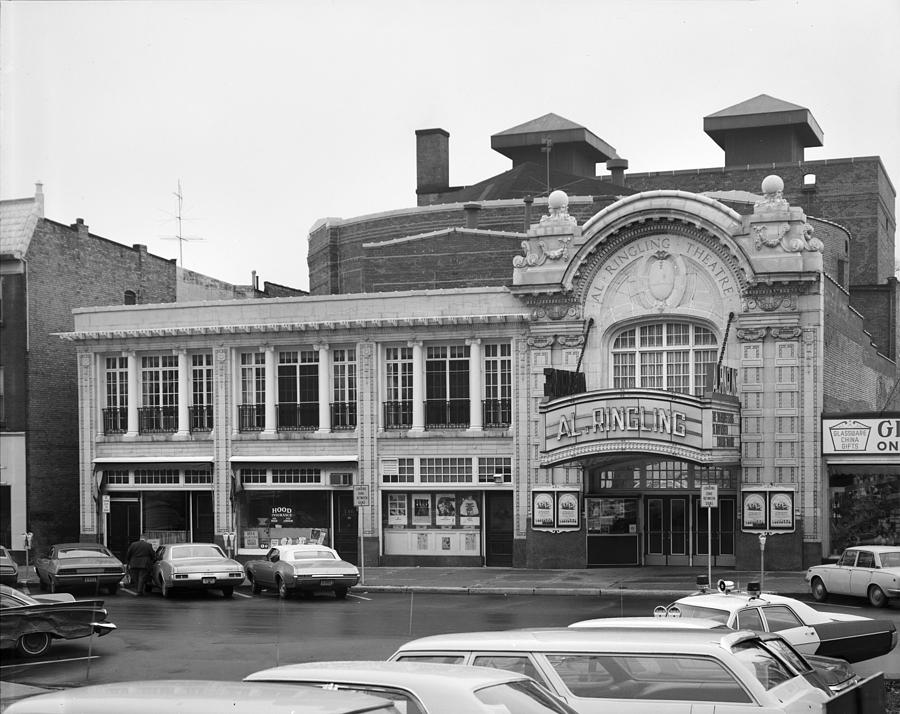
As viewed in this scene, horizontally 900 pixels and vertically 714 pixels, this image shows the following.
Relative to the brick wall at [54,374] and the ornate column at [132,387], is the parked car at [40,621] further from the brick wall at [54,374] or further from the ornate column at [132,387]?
the brick wall at [54,374]

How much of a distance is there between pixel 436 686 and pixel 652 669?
282cm

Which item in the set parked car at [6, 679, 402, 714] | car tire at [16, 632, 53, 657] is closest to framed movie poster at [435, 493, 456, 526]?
car tire at [16, 632, 53, 657]

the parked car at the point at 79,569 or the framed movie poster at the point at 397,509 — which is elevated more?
the framed movie poster at the point at 397,509

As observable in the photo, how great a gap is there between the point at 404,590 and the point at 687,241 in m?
12.9

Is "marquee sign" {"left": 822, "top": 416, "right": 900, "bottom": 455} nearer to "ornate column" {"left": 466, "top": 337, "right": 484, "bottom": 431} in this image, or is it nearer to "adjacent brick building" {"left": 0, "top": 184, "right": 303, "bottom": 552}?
"ornate column" {"left": 466, "top": 337, "right": 484, "bottom": 431}

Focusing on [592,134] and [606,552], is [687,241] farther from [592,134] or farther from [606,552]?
[592,134]

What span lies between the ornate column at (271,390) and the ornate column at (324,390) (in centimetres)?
165

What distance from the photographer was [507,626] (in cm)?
2411

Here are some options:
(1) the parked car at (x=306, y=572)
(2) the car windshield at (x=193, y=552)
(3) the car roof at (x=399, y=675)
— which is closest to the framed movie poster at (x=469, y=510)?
(1) the parked car at (x=306, y=572)

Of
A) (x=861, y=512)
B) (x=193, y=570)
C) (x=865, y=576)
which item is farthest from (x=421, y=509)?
(x=865, y=576)

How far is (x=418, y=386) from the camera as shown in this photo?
40.3 m

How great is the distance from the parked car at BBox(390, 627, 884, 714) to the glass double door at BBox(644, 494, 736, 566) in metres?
26.6

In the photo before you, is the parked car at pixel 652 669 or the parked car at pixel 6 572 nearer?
the parked car at pixel 652 669

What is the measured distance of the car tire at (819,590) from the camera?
1125 inches
